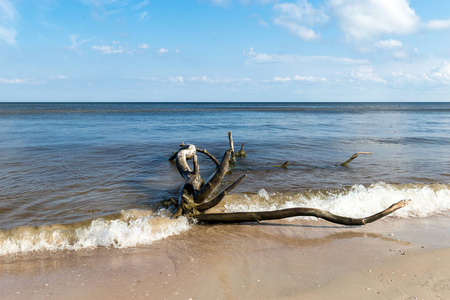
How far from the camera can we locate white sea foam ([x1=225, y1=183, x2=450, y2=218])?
6.09 meters

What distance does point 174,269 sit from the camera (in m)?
3.73

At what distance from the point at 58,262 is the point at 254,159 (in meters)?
8.24

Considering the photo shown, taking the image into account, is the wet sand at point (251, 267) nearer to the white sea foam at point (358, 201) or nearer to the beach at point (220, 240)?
the beach at point (220, 240)

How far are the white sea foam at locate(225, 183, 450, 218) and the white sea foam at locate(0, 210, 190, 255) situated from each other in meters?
1.74

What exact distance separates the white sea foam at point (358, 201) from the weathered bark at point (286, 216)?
0.96 m

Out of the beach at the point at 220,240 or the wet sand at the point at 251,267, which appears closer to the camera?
the wet sand at the point at 251,267

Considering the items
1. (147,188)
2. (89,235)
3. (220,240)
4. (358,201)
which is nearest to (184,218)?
(220,240)

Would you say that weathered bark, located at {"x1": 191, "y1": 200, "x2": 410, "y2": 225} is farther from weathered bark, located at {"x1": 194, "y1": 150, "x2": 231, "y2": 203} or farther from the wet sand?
weathered bark, located at {"x1": 194, "y1": 150, "x2": 231, "y2": 203}

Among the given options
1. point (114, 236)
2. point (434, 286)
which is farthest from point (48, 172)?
point (434, 286)

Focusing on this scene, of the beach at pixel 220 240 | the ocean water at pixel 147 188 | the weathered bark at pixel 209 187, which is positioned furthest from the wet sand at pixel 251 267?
the weathered bark at pixel 209 187

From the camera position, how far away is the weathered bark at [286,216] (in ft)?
15.7

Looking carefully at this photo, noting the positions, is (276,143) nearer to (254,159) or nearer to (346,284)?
(254,159)

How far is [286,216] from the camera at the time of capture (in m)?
4.89

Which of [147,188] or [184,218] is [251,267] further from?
[147,188]
